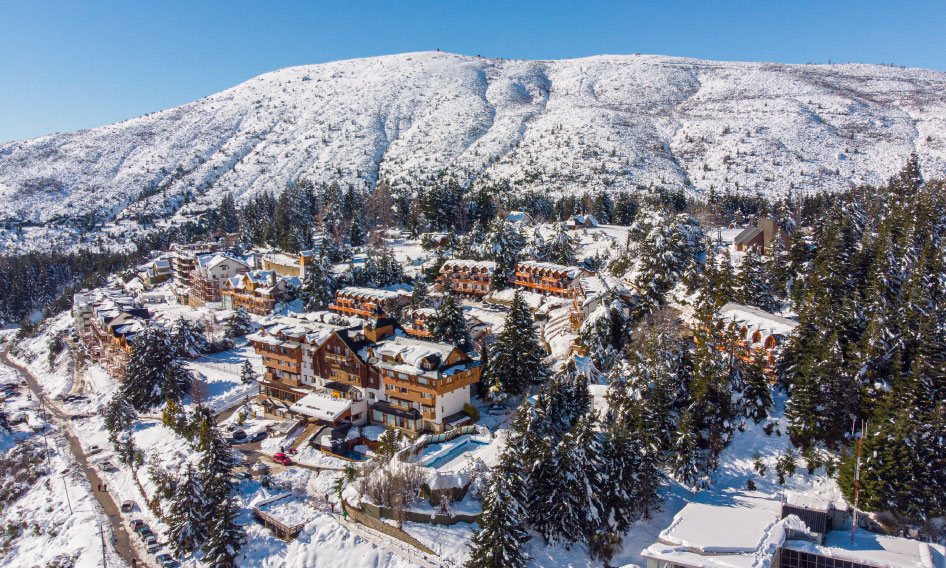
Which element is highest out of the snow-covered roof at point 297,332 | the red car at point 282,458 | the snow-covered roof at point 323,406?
the snow-covered roof at point 297,332

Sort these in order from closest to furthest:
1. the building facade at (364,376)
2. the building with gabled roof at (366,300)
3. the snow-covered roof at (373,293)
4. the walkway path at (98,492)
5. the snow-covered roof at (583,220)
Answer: the walkway path at (98,492) → the building facade at (364,376) → the building with gabled roof at (366,300) → the snow-covered roof at (373,293) → the snow-covered roof at (583,220)

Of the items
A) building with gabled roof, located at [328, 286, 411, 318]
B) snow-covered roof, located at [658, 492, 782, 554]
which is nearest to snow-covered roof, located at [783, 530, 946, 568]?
snow-covered roof, located at [658, 492, 782, 554]

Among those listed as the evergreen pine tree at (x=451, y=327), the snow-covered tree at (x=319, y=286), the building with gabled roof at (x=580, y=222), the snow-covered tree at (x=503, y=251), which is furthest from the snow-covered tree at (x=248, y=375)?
the building with gabled roof at (x=580, y=222)

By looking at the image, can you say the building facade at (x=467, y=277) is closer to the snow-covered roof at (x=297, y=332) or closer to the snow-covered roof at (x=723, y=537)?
the snow-covered roof at (x=297, y=332)

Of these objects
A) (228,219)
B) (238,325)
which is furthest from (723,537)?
(228,219)

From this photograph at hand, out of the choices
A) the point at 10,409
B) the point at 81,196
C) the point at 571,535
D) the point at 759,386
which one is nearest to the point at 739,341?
the point at 759,386

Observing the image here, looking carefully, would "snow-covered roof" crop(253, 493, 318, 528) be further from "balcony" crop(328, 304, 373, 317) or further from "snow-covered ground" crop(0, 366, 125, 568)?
"balcony" crop(328, 304, 373, 317)
